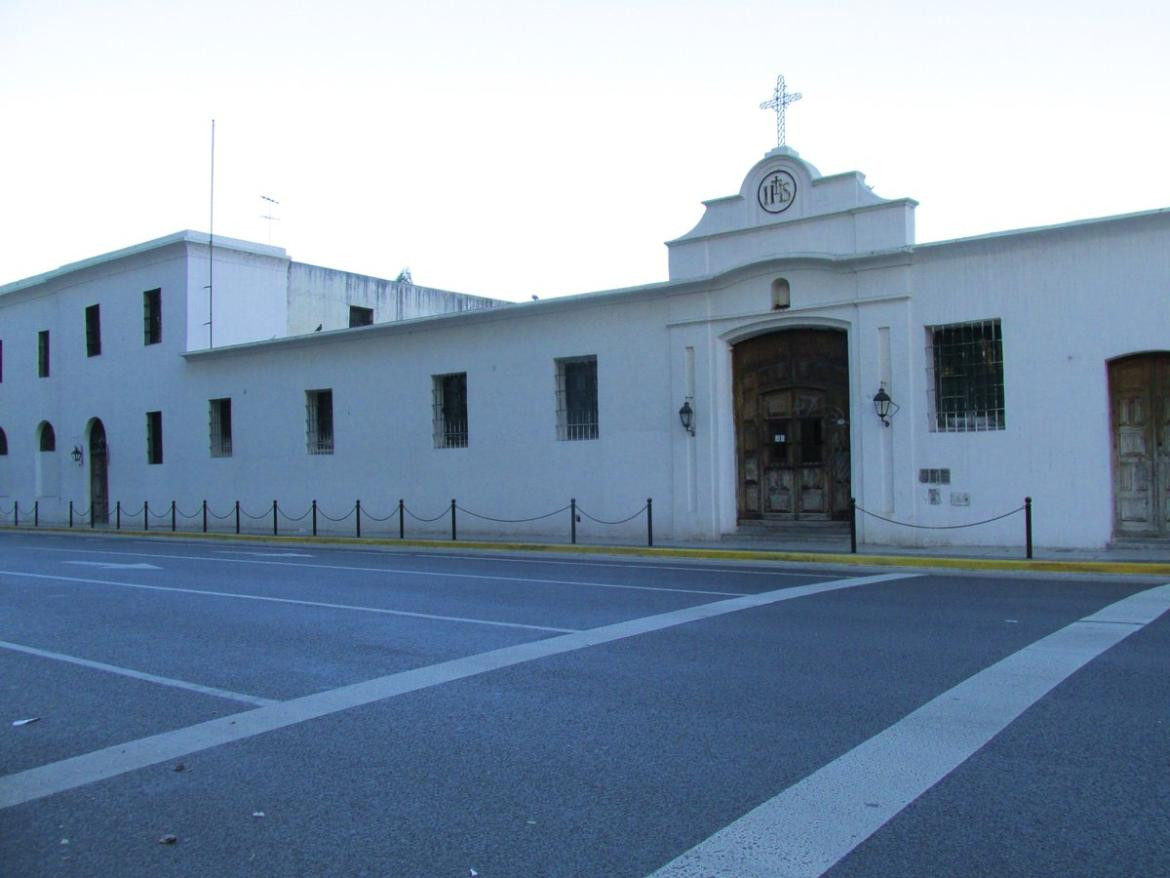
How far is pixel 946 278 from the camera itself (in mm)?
16719

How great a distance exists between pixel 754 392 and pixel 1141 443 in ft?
22.1

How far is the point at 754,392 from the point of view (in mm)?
19484

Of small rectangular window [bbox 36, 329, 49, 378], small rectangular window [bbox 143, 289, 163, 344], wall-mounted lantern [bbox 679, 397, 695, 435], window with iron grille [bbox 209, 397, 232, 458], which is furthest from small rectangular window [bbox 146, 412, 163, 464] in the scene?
wall-mounted lantern [bbox 679, 397, 695, 435]

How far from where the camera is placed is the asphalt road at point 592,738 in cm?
416

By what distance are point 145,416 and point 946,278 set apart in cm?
2559

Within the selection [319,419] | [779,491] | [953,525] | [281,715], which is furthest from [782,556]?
[319,419]

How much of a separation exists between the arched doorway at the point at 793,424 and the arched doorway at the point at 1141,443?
4.50m

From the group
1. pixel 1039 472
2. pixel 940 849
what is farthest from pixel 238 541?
pixel 940 849

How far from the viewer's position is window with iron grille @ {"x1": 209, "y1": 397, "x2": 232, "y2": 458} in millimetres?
29938

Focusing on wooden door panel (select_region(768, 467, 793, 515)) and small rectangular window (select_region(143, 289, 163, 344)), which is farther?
small rectangular window (select_region(143, 289, 163, 344))

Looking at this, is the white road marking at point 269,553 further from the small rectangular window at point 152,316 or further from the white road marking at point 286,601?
the small rectangular window at point 152,316

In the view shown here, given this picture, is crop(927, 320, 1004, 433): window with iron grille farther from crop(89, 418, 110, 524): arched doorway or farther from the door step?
crop(89, 418, 110, 524): arched doorway

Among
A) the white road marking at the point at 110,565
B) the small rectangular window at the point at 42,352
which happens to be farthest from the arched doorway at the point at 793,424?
the small rectangular window at the point at 42,352

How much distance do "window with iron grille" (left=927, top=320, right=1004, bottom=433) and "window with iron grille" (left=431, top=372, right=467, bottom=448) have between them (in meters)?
11.2
